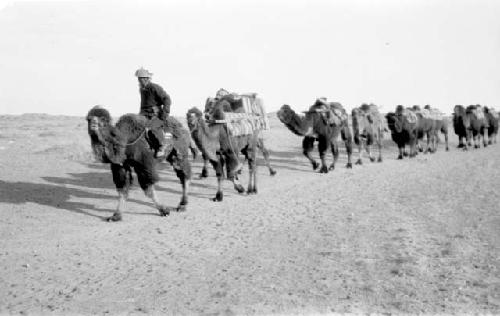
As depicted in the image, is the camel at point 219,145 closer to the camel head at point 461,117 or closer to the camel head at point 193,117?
the camel head at point 193,117

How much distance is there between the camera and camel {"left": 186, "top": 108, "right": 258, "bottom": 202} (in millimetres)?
10945

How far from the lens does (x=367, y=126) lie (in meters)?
21.2

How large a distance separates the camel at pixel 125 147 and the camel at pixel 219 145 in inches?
53.5

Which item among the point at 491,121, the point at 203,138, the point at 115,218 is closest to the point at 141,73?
the point at 203,138

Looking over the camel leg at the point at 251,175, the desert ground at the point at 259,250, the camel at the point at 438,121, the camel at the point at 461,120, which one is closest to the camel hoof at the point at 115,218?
the desert ground at the point at 259,250

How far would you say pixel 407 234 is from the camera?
7891mm

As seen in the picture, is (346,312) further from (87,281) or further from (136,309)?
(87,281)

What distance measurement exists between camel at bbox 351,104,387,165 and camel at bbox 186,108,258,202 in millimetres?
8008

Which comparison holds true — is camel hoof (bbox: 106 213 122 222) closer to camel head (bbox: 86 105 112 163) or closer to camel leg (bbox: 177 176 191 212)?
camel head (bbox: 86 105 112 163)

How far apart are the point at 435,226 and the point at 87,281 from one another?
5847 millimetres

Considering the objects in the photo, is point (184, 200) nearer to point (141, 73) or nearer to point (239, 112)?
point (141, 73)

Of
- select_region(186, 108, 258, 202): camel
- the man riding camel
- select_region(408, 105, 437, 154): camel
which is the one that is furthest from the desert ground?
select_region(408, 105, 437, 154): camel

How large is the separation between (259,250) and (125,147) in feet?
12.1

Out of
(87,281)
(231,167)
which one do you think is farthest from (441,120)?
(87,281)
